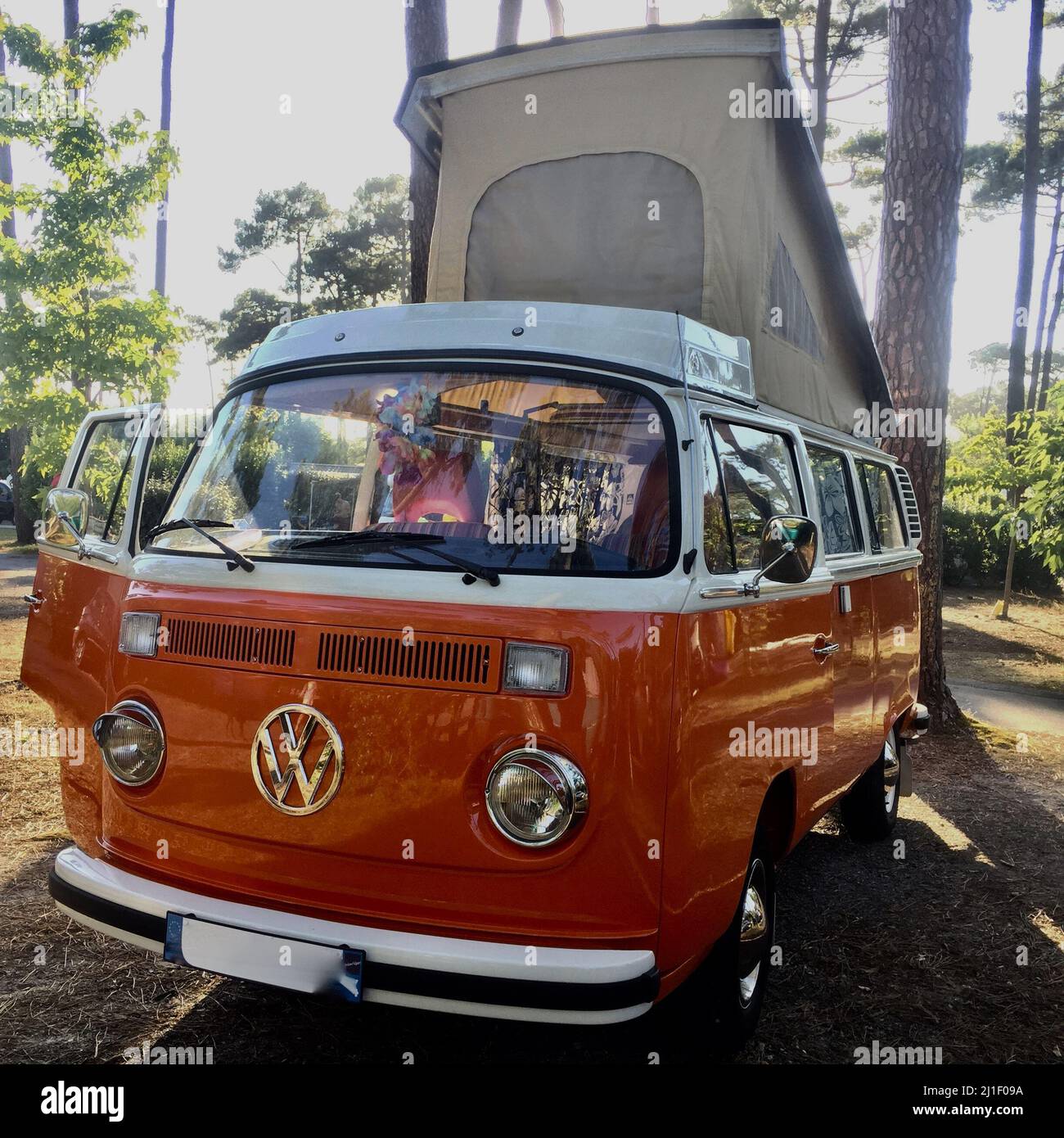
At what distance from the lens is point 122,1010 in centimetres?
414

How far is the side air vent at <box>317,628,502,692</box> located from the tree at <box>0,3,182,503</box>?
9468 millimetres

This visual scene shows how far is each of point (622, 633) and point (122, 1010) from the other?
2524 mm

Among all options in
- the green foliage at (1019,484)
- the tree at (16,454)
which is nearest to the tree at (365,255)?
the tree at (16,454)

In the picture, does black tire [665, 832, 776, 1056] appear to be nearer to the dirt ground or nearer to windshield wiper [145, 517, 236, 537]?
the dirt ground

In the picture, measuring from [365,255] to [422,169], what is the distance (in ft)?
101

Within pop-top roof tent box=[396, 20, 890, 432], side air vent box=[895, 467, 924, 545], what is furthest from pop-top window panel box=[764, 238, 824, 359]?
side air vent box=[895, 467, 924, 545]

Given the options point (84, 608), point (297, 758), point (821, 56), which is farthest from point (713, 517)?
point (821, 56)

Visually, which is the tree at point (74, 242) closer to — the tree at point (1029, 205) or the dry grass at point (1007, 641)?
the dry grass at point (1007, 641)

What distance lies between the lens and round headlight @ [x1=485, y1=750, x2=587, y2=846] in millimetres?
3047

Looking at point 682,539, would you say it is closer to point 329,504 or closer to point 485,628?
point 485,628

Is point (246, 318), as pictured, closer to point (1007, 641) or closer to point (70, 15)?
point (70, 15)

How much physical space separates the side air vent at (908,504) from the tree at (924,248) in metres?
2.24

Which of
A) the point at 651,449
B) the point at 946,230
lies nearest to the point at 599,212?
the point at 651,449

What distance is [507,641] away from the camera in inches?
124
